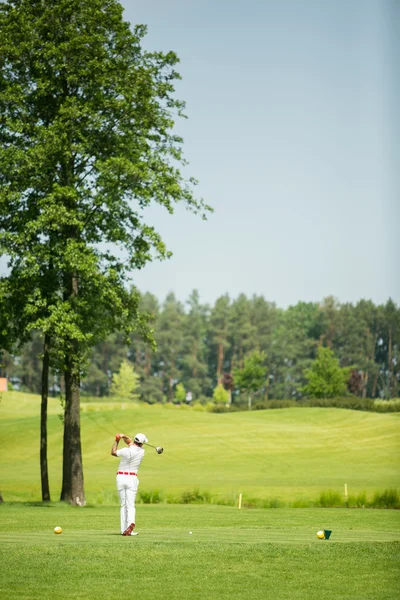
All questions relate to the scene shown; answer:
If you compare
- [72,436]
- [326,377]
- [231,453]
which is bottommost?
[231,453]

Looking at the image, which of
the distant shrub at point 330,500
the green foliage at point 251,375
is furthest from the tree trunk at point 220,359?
the distant shrub at point 330,500

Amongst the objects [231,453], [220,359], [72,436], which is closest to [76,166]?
[72,436]

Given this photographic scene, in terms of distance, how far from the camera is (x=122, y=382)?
11525cm

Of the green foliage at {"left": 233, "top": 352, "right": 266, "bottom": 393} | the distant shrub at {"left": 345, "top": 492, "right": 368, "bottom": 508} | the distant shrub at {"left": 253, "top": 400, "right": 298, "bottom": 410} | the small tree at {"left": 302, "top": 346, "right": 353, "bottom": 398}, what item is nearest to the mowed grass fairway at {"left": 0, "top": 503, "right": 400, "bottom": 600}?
the distant shrub at {"left": 345, "top": 492, "right": 368, "bottom": 508}

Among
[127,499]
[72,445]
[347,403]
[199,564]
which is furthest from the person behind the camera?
[347,403]

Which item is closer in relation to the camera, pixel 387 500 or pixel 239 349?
pixel 387 500

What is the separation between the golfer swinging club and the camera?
17.4 m

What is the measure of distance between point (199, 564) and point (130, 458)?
4.65 meters

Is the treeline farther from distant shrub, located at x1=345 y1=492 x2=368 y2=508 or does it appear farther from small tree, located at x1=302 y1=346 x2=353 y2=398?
distant shrub, located at x1=345 y1=492 x2=368 y2=508

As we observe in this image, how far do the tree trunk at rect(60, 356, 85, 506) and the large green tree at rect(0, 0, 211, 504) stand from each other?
0.04 meters

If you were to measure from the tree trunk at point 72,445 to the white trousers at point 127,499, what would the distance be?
48.3 ft

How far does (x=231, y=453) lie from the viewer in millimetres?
60094

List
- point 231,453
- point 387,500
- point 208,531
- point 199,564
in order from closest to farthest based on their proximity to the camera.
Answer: point 199,564 → point 208,531 → point 387,500 → point 231,453

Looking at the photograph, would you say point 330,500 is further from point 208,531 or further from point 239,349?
point 239,349
